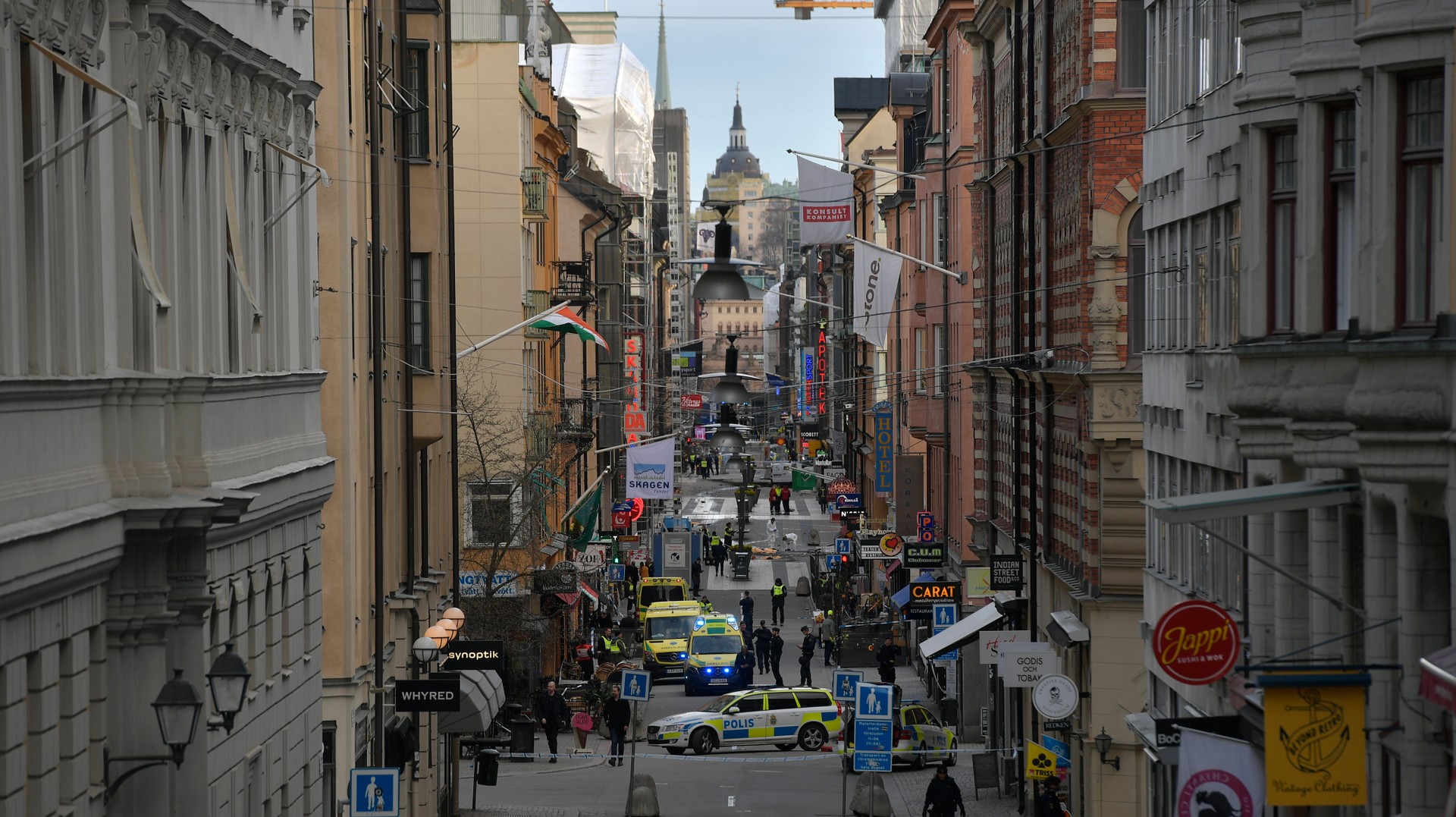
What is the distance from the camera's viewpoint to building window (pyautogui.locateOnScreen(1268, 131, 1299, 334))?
1783cm

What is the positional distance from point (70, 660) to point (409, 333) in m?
19.3

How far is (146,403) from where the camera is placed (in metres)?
17.0

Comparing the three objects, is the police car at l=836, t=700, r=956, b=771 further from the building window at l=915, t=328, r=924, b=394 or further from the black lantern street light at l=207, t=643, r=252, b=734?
the black lantern street light at l=207, t=643, r=252, b=734

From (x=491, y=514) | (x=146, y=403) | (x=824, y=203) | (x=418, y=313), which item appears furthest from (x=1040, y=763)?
(x=491, y=514)

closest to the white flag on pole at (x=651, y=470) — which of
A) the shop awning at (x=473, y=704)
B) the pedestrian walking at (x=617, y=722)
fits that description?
the pedestrian walking at (x=617, y=722)

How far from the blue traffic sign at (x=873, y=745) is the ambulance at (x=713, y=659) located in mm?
21382

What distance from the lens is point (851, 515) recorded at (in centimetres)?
7456

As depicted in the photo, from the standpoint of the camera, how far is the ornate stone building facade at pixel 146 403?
1438 centimetres

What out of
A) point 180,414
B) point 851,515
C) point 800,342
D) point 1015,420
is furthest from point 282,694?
point 800,342

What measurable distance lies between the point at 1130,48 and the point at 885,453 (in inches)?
1321

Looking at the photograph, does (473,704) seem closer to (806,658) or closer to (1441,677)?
(806,658)

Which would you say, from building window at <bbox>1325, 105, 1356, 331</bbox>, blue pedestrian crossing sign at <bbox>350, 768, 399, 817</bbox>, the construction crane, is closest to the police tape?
blue pedestrian crossing sign at <bbox>350, 768, 399, 817</bbox>

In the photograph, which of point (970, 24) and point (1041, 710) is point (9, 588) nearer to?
point (1041, 710)

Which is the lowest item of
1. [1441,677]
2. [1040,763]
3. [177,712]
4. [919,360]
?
[1040,763]
